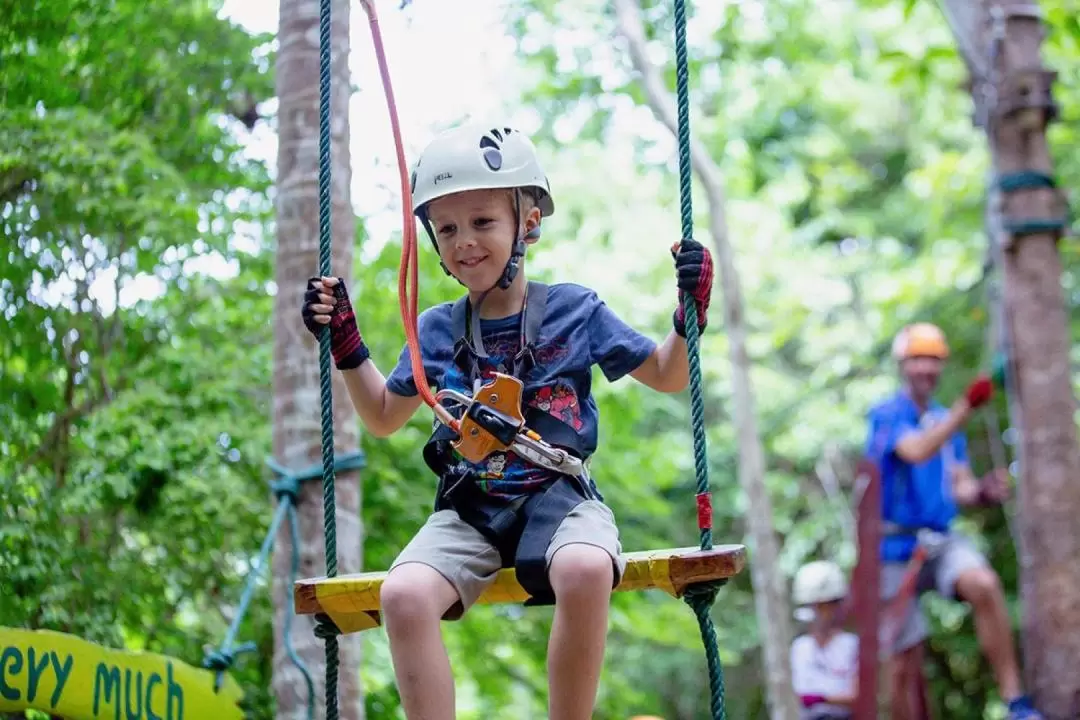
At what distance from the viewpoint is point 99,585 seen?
4.14m

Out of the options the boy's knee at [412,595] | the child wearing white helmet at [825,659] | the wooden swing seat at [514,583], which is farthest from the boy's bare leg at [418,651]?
the child wearing white helmet at [825,659]

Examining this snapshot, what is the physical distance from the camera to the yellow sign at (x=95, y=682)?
3.35 m

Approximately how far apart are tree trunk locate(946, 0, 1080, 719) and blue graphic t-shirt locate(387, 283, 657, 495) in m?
3.23

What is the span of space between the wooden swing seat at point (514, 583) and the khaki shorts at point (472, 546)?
2.1 inches

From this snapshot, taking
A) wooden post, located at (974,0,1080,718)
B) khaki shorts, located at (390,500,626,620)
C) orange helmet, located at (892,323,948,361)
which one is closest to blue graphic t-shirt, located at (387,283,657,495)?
khaki shorts, located at (390,500,626,620)

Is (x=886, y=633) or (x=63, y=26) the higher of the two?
(x=63, y=26)

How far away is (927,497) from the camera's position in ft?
19.5

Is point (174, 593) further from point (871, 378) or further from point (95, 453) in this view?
point (871, 378)

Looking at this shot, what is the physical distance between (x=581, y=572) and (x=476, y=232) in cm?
76

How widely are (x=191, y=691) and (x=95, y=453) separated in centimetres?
107

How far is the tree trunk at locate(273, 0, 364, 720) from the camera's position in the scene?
3.81 m

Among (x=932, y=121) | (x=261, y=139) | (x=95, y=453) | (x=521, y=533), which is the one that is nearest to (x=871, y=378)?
(x=932, y=121)

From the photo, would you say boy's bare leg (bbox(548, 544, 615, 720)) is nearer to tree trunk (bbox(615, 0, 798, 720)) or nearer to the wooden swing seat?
the wooden swing seat

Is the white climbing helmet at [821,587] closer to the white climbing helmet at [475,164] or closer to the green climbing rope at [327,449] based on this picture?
the green climbing rope at [327,449]
